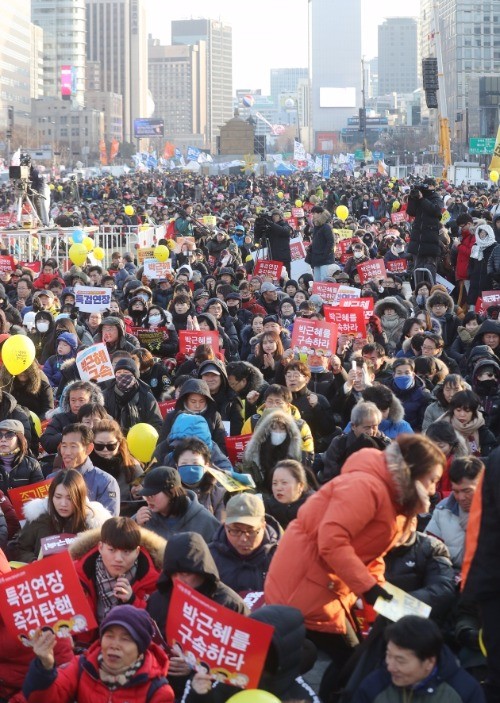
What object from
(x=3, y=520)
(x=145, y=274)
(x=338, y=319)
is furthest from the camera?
(x=145, y=274)

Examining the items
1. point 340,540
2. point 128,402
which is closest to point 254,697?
point 340,540

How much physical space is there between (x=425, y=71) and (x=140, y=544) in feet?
132

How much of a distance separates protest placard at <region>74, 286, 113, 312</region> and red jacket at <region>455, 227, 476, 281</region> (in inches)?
211

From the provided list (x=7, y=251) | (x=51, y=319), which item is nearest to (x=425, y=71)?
(x=7, y=251)

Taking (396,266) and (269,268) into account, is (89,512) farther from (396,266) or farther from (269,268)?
(396,266)

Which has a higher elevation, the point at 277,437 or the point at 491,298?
the point at 491,298

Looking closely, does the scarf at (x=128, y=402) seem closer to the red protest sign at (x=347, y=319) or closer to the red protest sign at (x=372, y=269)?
the red protest sign at (x=347, y=319)

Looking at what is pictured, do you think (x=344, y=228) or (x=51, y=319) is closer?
(x=51, y=319)

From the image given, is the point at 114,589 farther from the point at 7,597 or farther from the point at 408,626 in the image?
the point at 408,626

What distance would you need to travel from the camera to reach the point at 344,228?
2331 centimetres

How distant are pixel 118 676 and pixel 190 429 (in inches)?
118

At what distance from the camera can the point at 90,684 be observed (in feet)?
15.5

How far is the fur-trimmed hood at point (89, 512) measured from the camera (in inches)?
242

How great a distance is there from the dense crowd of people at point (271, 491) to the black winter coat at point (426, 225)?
2.30 metres
